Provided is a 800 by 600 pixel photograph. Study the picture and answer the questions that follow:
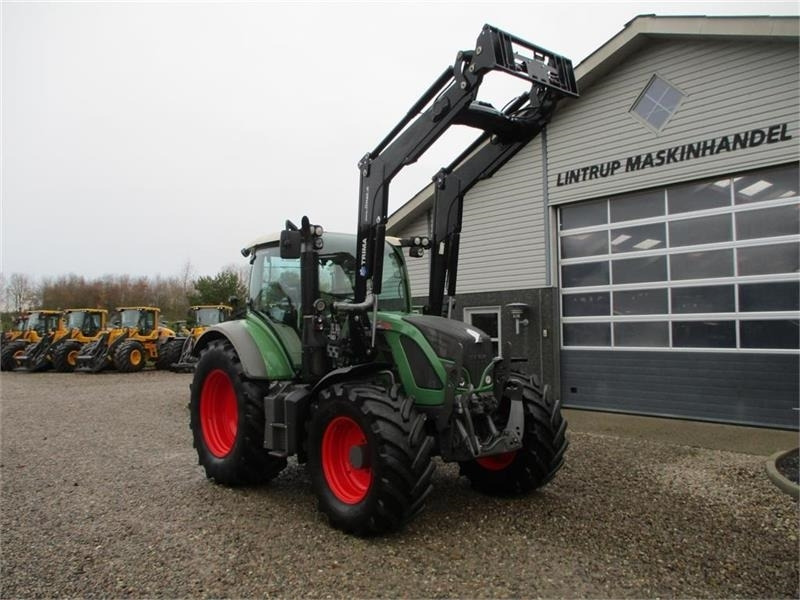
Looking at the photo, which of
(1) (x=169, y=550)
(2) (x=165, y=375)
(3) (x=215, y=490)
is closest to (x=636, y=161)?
(3) (x=215, y=490)

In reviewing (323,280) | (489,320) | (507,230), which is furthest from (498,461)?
(507,230)

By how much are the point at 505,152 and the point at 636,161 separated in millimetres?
5365

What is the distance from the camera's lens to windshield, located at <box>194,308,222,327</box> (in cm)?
2075

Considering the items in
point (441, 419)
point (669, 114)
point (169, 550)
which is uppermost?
point (669, 114)

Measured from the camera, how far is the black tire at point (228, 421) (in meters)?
5.35

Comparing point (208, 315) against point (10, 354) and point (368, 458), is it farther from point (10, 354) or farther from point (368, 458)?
point (368, 458)

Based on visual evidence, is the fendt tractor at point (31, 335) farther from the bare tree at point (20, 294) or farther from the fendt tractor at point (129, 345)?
the bare tree at point (20, 294)

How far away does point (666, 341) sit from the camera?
9.45 m

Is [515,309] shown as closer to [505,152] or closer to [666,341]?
[666,341]

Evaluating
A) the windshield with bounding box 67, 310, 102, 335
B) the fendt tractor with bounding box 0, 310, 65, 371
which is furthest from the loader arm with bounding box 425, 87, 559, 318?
the fendt tractor with bounding box 0, 310, 65, 371

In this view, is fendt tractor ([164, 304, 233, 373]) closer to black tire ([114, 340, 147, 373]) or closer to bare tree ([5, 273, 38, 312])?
black tire ([114, 340, 147, 373])

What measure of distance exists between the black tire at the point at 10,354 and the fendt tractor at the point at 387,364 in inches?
759

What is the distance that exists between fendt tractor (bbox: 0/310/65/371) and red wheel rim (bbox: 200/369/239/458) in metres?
17.9

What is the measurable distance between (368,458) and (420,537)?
68 cm
